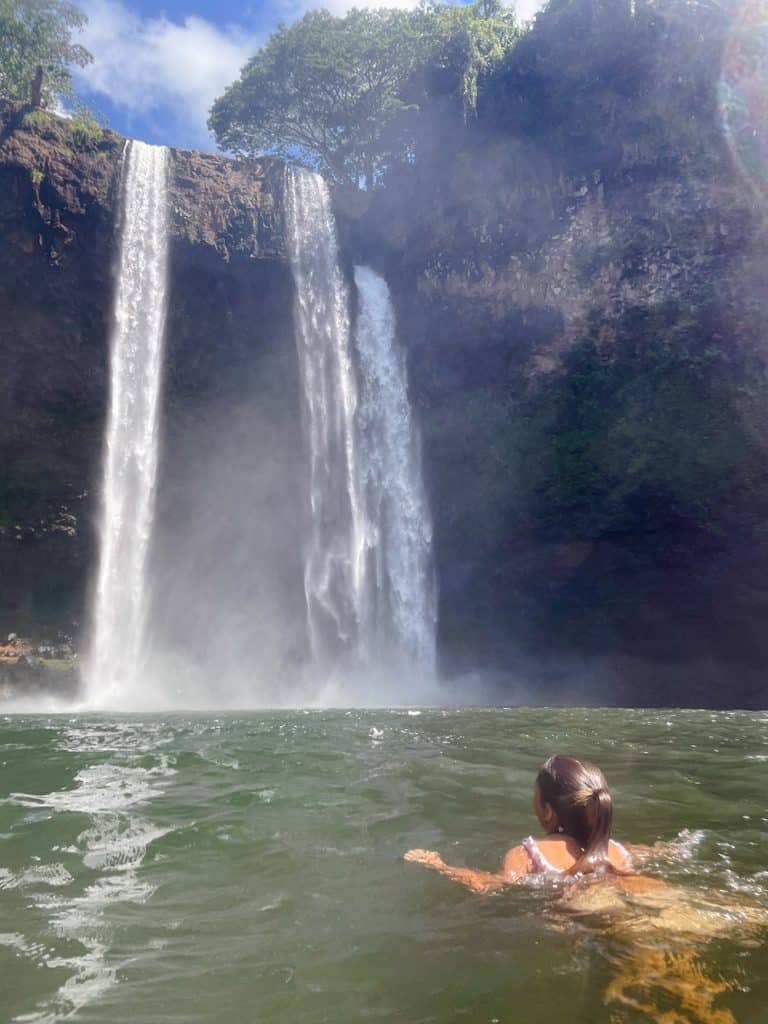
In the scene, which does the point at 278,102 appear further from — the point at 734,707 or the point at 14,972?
the point at 14,972

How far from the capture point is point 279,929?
2924mm

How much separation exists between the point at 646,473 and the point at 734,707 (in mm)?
6395

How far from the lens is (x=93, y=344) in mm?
20469

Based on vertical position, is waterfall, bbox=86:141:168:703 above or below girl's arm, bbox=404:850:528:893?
above

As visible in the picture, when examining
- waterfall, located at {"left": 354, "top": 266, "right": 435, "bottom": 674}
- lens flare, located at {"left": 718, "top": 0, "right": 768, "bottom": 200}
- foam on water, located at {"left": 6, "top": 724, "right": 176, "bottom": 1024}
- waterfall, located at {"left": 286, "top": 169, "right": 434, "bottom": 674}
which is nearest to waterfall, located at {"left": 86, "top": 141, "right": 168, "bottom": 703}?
waterfall, located at {"left": 286, "top": 169, "right": 434, "bottom": 674}

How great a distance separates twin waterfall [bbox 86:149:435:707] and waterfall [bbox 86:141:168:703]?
0.11 feet

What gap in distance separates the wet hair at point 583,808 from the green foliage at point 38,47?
91.8 feet

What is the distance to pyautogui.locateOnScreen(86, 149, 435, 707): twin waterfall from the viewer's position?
20125mm

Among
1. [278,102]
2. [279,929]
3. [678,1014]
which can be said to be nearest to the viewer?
[678,1014]

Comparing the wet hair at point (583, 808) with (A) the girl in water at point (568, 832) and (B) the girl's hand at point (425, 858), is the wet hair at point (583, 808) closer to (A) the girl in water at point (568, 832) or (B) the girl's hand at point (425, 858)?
(A) the girl in water at point (568, 832)

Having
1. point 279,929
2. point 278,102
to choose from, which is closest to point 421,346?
point 278,102

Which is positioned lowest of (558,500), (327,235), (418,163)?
(558,500)

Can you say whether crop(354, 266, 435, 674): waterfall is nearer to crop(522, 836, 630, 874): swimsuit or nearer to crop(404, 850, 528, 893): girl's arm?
crop(404, 850, 528, 893): girl's arm

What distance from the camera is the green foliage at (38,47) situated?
81.2 ft
